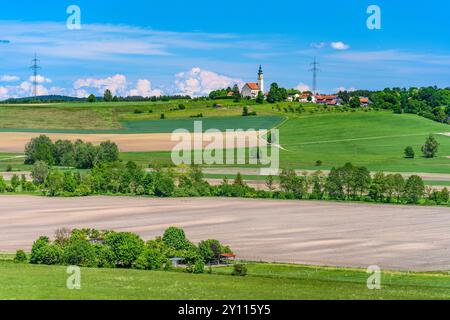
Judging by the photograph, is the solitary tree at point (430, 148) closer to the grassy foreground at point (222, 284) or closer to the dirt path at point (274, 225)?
the dirt path at point (274, 225)

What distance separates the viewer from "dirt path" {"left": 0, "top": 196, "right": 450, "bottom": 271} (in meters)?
60.5

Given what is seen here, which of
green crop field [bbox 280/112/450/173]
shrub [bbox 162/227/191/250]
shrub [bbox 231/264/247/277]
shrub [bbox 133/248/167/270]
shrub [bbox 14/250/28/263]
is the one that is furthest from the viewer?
green crop field [bbox 280/112/450/173]

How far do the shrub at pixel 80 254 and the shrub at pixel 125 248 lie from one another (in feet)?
4.76

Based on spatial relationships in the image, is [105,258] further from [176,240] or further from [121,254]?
[176,240]

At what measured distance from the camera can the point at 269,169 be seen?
397ft

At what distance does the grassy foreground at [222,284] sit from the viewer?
4081 centimetres

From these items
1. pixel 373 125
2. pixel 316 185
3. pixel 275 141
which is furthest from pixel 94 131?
pixel 316 185

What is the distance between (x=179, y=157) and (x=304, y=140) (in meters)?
31.8

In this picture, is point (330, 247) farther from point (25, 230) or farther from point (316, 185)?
point (316, 185)

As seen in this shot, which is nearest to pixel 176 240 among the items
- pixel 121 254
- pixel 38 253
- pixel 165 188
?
pixel 121 254

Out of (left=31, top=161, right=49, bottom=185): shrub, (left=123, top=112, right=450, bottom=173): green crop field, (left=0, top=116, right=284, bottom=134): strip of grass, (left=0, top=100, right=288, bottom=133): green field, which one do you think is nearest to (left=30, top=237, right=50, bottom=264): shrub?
(left=31, top=161, right=49, bottom=185): shrub

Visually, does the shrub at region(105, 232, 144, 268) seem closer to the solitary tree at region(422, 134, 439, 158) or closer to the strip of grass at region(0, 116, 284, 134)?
the solitary tree at region(422, 134, 439, 158)

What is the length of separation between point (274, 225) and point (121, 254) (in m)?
23.1

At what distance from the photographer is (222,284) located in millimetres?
45750
